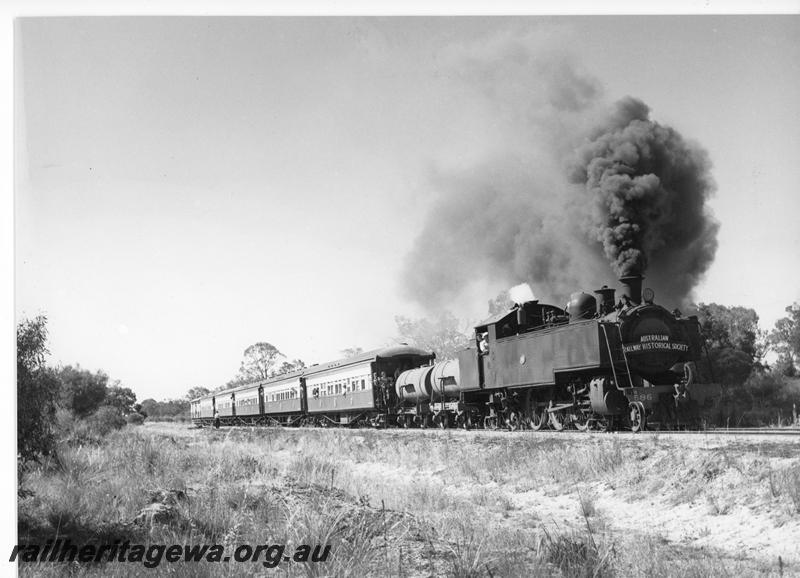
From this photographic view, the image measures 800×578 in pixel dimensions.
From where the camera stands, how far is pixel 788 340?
2567 centimetres

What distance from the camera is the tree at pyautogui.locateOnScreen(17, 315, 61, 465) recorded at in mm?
8414

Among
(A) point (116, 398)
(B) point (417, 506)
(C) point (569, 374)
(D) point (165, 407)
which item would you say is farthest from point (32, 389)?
(D) point (165, 407)

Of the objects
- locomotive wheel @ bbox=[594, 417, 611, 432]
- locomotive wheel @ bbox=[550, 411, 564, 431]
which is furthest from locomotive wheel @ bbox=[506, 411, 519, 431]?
locomotive wheel @ bbox=[594, 417, 611, 432]

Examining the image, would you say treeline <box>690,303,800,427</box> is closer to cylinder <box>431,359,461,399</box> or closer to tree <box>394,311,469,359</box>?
cylinder <box>431,359,461,399</box>

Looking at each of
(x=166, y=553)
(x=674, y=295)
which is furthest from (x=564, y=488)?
(x=674, y=295)

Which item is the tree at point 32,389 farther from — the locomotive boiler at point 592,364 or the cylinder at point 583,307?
the cylinder at point 583,307

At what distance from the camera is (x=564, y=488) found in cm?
1034

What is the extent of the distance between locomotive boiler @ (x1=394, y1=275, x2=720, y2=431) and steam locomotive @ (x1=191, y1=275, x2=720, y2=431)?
2 centimetres

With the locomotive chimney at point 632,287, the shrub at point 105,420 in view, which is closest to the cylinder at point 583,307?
the locomotive chimney at point 632,287

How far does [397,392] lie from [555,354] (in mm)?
10897

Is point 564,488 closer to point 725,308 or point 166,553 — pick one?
point 166,553

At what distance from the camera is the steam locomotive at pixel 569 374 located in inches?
526

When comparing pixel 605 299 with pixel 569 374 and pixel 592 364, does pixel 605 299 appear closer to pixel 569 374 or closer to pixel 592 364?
pixel 569 374

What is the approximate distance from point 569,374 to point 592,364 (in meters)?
1.35
